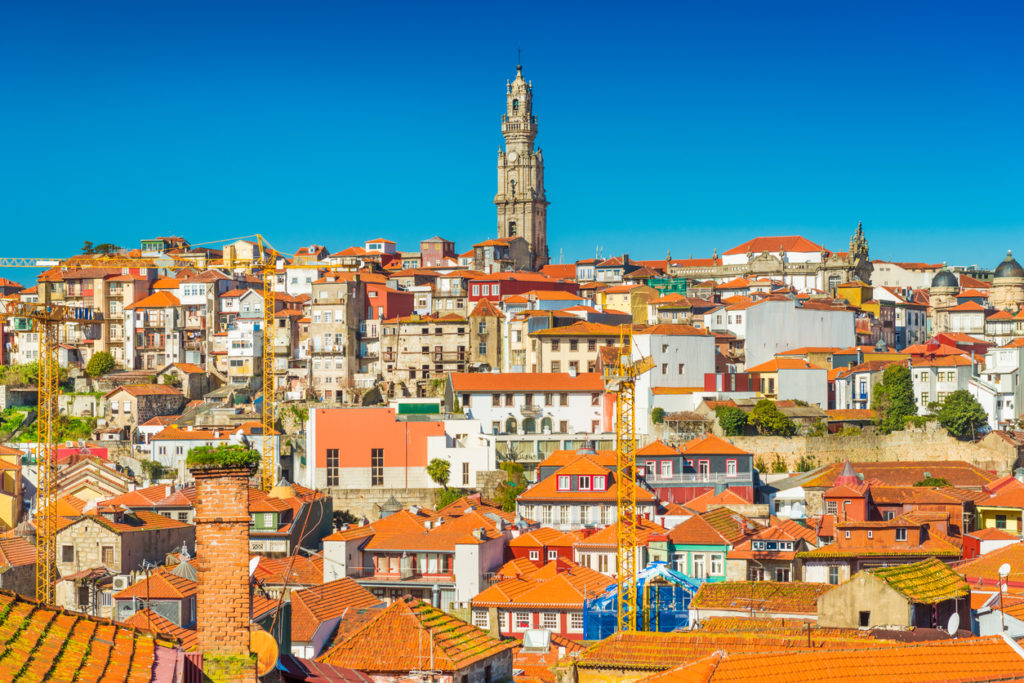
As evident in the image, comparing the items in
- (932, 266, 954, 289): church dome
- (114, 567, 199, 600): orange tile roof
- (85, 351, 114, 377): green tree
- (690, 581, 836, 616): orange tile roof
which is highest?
(932, 266, 954, 289): church dome

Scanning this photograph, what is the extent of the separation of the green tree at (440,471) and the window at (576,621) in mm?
22061

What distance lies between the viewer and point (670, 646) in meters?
17.8

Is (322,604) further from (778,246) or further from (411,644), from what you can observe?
(778,246)

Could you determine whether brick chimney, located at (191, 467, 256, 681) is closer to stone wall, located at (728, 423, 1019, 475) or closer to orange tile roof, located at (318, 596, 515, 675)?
orange tile roof, located at (318, 596, 515, 675)

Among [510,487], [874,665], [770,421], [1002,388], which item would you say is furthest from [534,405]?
[874,665]

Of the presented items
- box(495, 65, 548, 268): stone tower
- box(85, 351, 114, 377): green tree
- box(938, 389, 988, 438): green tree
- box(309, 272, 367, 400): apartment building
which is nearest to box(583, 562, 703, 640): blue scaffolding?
box(938, 389, 988, 438): green tree

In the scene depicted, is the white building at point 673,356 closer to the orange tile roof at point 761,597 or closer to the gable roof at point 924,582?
the orange tile roof at point 761,597

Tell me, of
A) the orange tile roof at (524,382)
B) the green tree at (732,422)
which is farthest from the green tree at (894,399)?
the orange tile roof at (524,382)

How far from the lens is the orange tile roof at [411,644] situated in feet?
60.7

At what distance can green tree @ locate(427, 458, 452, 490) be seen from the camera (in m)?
58.2

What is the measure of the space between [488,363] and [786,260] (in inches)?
1206

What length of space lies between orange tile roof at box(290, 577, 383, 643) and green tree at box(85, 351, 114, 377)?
163 ft

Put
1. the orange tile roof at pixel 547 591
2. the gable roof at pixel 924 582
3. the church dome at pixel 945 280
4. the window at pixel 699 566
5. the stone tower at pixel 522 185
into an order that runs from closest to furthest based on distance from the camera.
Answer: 1. the gable roof at pixel 924 582
2. the orange tile roof at pixel 547 591
3. the window at pixel 699 566
4. the church dome at pixel 945 280
5. the stone tower at pixel 522 185

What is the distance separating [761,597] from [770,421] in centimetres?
3402
